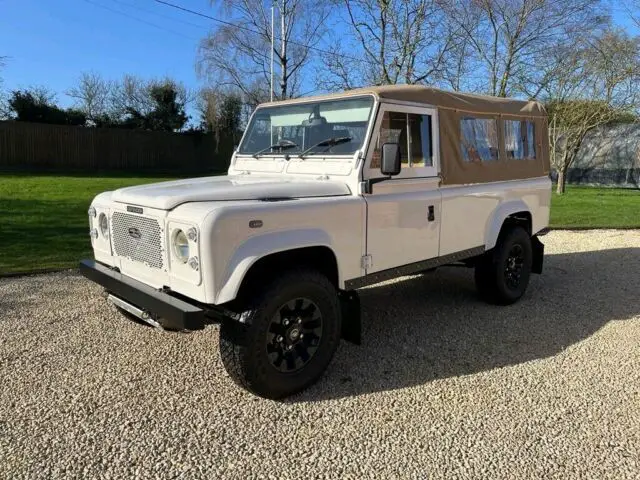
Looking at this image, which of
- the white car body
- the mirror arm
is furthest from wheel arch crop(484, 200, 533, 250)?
the mirror arm

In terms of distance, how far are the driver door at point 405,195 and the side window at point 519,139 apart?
144 centimetres

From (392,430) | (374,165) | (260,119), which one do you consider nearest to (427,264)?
(374,165)

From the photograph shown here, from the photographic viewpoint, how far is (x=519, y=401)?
358cm

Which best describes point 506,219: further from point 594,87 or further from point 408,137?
point 594,87

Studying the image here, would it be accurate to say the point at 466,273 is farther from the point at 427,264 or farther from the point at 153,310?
the point at 153,310

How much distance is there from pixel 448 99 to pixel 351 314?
2267 millimetres

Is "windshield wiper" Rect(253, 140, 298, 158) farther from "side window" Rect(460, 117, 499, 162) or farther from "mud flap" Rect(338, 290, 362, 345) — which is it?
"side window" Rect(460, 117, 499, 162)

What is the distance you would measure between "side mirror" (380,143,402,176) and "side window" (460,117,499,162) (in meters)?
1.46

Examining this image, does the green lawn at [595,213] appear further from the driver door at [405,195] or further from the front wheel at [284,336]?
the front wheel at [284,336]

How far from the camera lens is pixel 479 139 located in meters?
5.18

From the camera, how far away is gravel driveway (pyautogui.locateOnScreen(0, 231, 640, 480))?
2.87 m

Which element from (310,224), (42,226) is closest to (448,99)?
(310,224)

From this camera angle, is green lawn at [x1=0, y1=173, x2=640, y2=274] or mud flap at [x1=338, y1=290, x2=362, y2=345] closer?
mud flap at [x1=338, y1=290, x2=362, y2=345]

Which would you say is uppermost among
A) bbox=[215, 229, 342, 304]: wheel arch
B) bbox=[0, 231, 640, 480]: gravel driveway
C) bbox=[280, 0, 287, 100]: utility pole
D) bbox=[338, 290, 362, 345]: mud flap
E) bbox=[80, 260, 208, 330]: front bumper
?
bbox=[280, 0, 287, 100]: utility pole
